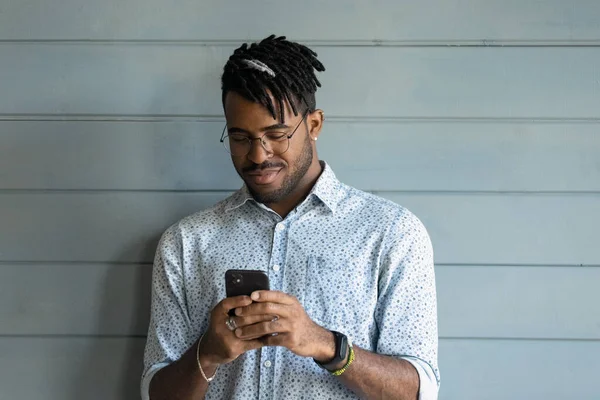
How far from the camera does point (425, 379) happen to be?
4.54ft

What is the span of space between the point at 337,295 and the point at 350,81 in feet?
1.73

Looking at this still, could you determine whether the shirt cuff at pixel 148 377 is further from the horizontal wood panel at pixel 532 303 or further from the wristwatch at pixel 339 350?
the horizontal wood panel at pixel 532 303

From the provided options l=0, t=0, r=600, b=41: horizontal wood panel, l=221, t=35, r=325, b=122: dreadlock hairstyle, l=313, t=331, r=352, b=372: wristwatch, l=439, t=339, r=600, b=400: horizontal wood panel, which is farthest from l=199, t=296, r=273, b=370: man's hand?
l=0, t=0, r=600, b=41: horizontal wood panel

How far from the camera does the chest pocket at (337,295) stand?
1428 mm

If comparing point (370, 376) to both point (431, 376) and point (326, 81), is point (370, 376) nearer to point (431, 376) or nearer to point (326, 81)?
point (431, 376)

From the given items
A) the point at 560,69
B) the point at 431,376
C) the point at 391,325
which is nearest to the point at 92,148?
the point at 391,325

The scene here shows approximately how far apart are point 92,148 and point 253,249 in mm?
503

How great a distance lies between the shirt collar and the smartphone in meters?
0.30

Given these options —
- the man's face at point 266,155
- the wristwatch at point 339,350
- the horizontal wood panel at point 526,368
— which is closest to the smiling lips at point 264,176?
the man's face at point 266,155

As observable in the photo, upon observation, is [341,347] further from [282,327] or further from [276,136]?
[276,136]

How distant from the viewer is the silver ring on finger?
4.22ft

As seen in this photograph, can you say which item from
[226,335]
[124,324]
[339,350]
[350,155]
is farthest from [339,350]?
[124,324]

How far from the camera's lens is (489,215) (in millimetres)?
1662

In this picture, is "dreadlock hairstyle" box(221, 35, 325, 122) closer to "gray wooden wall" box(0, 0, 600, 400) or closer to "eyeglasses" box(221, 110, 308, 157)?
"eyeglasses" box(221, 110, 308, 157)
